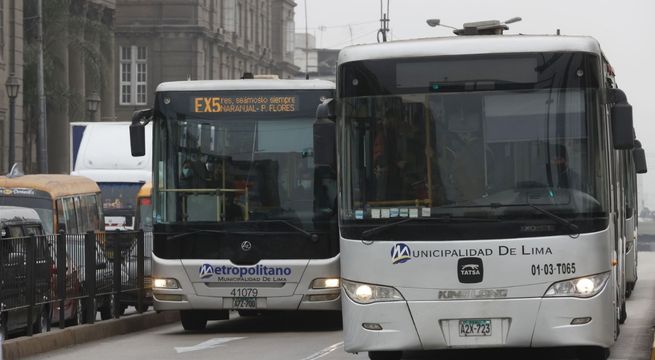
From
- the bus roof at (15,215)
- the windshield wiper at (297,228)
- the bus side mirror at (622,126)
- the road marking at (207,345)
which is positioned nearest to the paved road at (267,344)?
the road marking at (207,345)

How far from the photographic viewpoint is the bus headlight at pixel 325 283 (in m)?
20.1

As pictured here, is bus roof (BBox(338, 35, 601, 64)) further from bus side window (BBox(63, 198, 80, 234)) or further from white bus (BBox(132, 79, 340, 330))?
bus side window (BBox(63, 198, 80, 234))

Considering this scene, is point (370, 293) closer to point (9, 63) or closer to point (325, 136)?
point (325, 136)

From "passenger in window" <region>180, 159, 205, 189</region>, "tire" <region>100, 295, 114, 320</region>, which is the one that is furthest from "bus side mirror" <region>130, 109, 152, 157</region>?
"tire" <region>100, 295, 114, 320</region>

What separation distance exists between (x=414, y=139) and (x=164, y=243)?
24.1ft

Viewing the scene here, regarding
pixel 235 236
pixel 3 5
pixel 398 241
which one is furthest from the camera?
pixel 3 5

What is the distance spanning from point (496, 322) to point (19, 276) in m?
6.97

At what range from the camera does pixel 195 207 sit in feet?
66.4

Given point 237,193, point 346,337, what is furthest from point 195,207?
point 346,337

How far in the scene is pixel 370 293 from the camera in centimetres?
1349

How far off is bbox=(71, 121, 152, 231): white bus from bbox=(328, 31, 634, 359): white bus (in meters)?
26.1

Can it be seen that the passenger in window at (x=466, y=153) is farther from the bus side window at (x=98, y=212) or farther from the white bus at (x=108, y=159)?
the white bus at (x=108, y=159)

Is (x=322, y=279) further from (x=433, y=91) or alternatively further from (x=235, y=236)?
(x=433, y=91)

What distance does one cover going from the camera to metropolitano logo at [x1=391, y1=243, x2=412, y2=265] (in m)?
13.4
